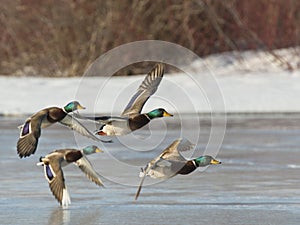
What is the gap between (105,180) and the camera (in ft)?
28.8

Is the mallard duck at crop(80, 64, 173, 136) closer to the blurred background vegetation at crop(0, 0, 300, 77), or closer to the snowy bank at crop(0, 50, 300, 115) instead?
the snowy bank at crop(0, 50, 300, 115)

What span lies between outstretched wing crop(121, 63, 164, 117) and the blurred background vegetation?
14.6m

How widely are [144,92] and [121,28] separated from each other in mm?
14921

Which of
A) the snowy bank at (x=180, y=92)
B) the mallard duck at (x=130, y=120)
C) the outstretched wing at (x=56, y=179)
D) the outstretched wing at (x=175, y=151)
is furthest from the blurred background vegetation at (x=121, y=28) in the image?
the outstretched wing at (x=56, y=179)

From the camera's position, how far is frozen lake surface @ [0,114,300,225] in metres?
6.58

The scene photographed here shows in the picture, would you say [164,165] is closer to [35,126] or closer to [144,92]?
[144,92]

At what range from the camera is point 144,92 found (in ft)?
23.6

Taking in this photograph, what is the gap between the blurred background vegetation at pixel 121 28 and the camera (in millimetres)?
22016

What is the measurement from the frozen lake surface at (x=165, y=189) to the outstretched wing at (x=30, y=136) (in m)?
0.44

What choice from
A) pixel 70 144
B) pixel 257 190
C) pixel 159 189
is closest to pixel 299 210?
pixel 257 190

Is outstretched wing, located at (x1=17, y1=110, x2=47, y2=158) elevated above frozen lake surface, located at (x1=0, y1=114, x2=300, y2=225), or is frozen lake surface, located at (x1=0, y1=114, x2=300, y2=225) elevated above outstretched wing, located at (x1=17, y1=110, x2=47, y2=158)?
outstretched wing, located at (x1=17, y1=110, x2=47, y2=158)

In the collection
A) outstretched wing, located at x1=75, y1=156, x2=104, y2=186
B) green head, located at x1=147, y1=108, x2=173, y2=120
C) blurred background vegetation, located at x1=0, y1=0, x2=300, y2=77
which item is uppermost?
green head, located at x1=147, y1=108, x2=173, y2=120

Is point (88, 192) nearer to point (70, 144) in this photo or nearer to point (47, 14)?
point (70, 144)

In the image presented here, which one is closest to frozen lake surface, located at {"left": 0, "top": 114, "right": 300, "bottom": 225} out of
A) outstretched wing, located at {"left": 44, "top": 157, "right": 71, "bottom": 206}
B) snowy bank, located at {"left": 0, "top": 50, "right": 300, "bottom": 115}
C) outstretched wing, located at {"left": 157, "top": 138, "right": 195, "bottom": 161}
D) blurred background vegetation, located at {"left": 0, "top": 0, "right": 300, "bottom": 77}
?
outstretched wing, located at {"left": 44, "top": 157, "right": 71, "bottom": 206}
